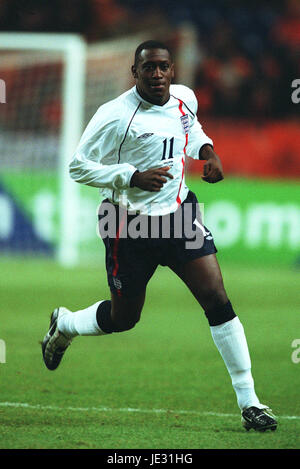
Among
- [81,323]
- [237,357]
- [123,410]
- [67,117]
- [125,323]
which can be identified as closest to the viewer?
[237,357]

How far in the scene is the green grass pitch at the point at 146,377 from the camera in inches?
180

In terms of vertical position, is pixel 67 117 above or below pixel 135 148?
above

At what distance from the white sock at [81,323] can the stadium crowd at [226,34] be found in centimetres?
1358

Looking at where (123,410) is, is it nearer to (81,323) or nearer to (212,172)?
(81,323)

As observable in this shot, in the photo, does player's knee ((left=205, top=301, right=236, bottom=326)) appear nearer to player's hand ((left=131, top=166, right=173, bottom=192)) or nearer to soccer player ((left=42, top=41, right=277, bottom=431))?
soccer player ((left=42, top=41, right=277, bottom=431))

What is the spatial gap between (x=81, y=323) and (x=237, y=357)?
118 centimetres

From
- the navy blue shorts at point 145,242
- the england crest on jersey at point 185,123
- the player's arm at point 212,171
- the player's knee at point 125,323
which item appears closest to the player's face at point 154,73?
the england crest on jersey at point 185,123

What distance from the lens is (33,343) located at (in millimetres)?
7727

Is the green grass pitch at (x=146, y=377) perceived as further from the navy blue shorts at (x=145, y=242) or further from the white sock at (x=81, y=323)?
the navy blue shorts at (x=145, y=242)

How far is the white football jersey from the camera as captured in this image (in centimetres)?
489

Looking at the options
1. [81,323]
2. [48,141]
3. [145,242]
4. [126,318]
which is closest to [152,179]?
[145,242]

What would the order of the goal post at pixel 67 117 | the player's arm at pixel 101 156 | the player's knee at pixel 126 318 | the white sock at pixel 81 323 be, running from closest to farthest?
1. the player's arm at pixel 101 156
2. the player's knee at pixel 126 318
3. the white sock at pixel 81 323
4. the goal post at pixel 67 117

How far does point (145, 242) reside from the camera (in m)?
5.09
